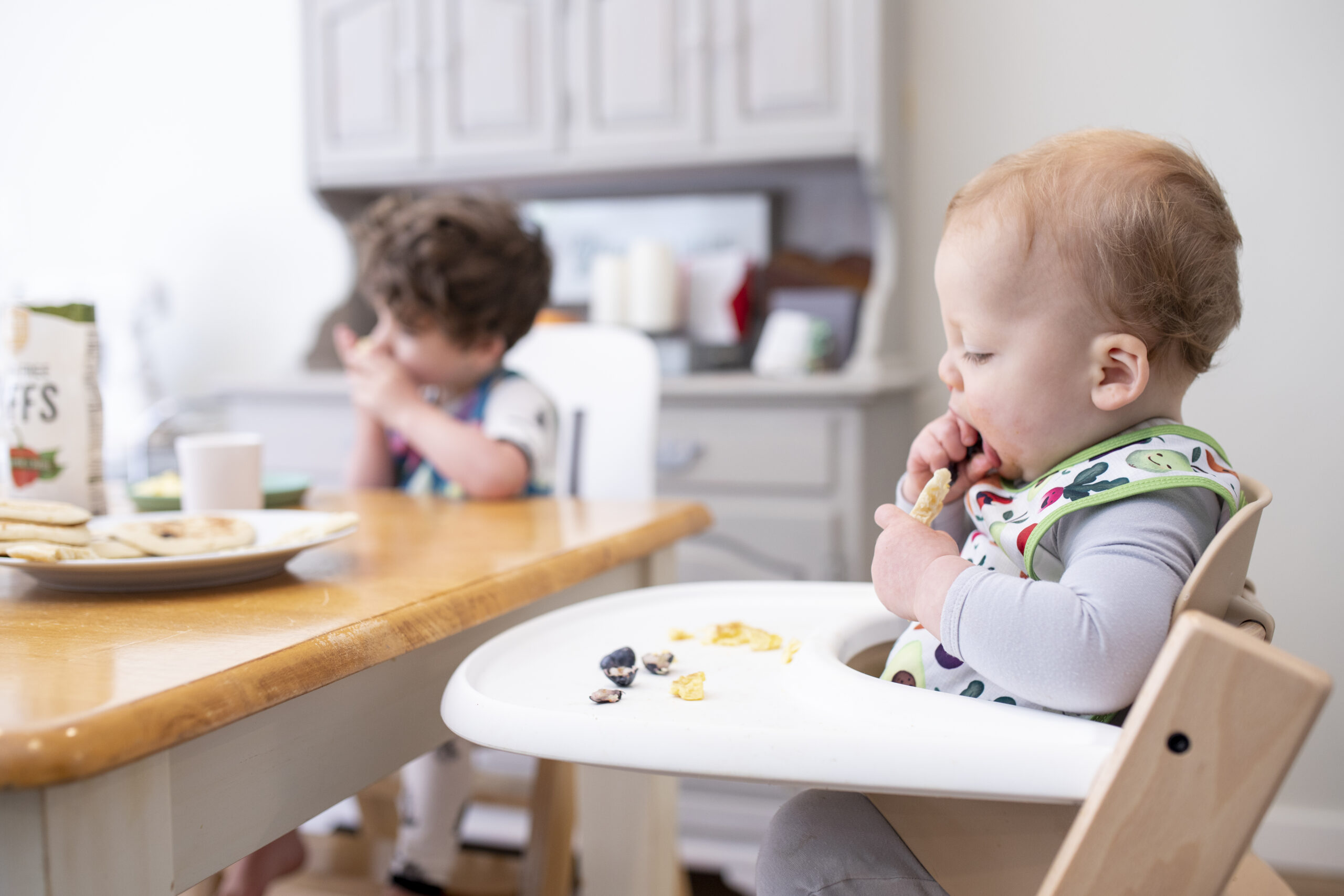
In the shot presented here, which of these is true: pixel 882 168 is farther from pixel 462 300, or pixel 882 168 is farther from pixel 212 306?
pixel 212 306

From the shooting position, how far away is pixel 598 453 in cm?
148

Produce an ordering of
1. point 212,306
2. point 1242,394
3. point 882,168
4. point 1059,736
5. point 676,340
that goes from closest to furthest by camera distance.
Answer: point 1059,736 → point 1242,394 → point 882,168 → point 676,340 → point 212,306

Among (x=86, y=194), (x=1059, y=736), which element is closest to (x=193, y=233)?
(x=86, y=194)

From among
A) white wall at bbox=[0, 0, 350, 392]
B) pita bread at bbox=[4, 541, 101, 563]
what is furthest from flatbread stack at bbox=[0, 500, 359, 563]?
white wall at bbox=[0, 0, 350, 392]

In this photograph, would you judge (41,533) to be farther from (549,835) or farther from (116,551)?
(549,835)

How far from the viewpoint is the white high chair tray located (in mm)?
442

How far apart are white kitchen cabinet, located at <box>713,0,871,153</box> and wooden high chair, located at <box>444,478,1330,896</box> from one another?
1455mm

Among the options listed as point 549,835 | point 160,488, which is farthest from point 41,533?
point 549,835

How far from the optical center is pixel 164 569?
0.67m

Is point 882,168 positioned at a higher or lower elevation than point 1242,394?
higher

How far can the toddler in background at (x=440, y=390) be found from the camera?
1277 millimetres

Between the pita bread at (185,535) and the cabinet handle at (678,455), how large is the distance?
1.22 metres

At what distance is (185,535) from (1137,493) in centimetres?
63

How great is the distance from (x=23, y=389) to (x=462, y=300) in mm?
667
